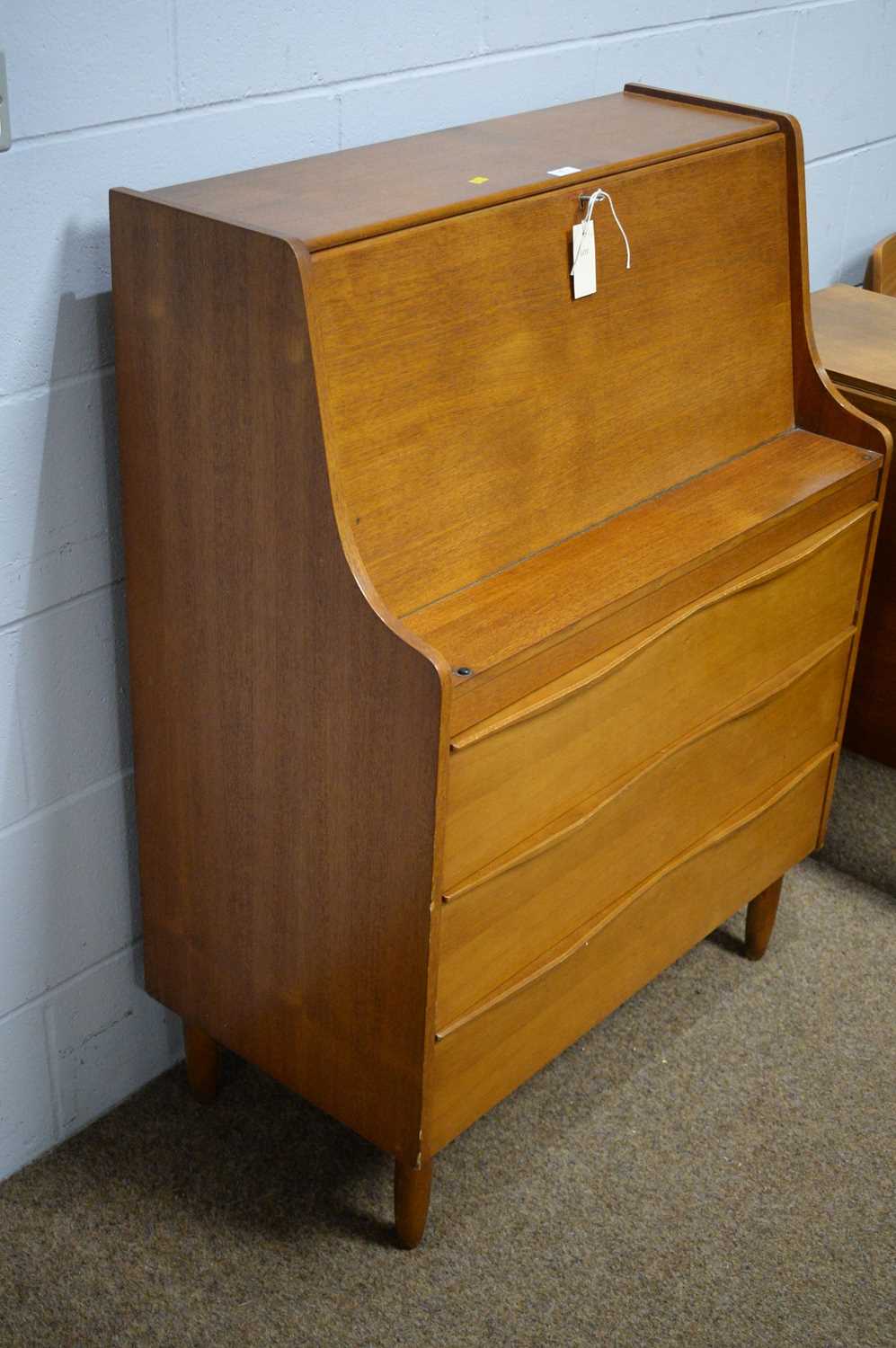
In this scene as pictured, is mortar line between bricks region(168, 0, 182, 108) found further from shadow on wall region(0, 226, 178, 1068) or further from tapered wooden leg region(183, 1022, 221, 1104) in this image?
tapered wooden leg region(183, 1022, 221, 1104)

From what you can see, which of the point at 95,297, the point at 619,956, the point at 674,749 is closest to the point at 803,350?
the point at 674,749

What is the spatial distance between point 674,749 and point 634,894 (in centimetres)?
Result: 19

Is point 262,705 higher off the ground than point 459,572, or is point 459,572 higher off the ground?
point 459,572

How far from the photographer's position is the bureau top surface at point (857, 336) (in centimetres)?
228

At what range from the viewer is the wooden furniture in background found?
2.28m

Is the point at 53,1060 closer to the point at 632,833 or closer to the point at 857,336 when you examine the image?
the point at 632,833

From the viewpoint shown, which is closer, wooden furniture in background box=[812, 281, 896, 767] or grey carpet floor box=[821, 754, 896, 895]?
wooden furniture in background box=[812, 281, 896, 767]

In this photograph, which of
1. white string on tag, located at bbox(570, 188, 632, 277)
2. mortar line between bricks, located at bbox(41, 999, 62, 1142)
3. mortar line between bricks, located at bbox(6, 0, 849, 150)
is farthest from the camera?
mortar line between bricks, located at bbox(41, 999, 62, 1142)

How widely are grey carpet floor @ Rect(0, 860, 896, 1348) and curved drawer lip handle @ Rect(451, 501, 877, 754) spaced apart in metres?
0.73

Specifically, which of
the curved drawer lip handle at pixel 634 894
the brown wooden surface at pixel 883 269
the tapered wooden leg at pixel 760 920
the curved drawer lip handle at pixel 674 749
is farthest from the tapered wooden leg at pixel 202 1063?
the brown wooden surface at pixel 883 269

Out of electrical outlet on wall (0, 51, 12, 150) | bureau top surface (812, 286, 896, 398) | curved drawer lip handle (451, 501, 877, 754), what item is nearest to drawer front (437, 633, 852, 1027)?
curved drawer lip handle (451, 501, 877, 754)

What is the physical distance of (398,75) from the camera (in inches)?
71.0

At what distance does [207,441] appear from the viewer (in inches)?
59.7

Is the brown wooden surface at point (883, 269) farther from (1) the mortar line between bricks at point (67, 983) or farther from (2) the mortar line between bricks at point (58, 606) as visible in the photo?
(1) the mortar line between bricks at point (67, 983)
